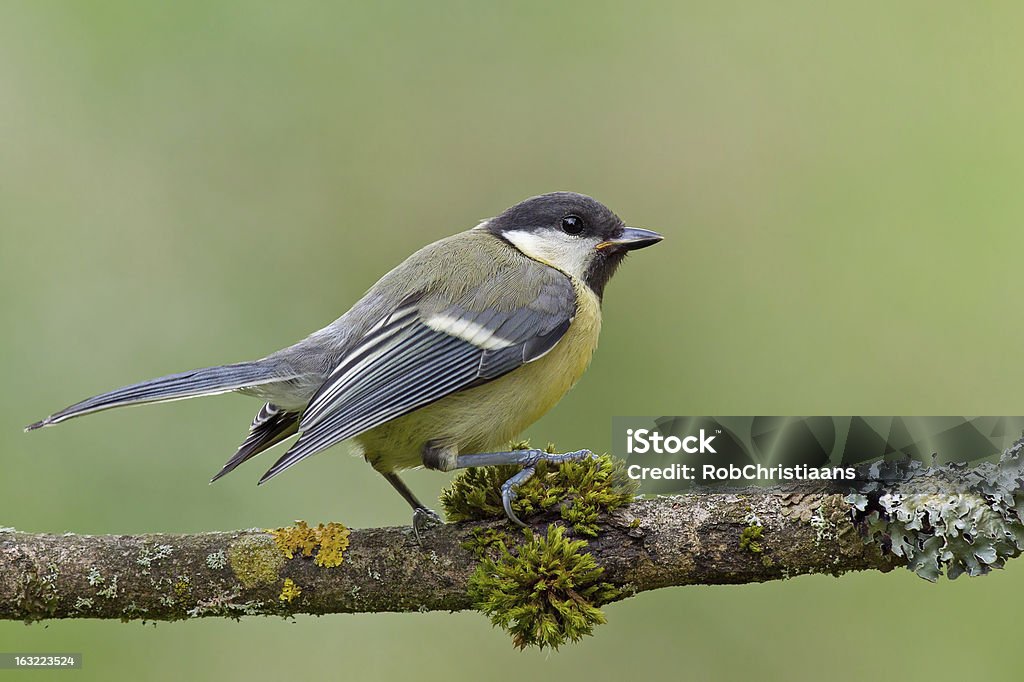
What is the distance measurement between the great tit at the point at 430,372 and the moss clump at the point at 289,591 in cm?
27

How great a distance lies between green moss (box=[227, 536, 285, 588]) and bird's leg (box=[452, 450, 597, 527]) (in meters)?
0.56

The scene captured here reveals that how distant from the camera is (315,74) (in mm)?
5195

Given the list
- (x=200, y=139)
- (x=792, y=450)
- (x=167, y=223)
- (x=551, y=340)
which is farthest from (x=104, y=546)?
(x=200, y=139)

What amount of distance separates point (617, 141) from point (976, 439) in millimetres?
3034

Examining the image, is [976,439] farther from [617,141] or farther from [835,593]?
[617,141]

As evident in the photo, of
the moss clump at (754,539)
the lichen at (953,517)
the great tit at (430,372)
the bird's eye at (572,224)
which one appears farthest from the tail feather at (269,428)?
the lichen at (953,517)

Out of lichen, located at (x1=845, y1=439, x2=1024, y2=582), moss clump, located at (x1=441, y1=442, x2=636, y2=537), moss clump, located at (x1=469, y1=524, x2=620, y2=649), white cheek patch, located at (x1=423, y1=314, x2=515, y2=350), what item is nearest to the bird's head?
white cheek patch, located at (x1=423, y1=314, x2=515, y2=350)

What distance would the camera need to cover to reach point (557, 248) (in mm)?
Result: 3307

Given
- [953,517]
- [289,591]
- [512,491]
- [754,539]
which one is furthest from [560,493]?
[953,517]

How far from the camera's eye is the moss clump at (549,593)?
229cm

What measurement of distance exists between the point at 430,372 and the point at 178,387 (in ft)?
2.30

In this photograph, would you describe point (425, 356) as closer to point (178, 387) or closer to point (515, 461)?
point (515, 461)

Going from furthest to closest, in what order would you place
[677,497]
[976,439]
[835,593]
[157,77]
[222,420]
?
[157,77] < [222,420] < [835,593] < [677,497] < [976,439]

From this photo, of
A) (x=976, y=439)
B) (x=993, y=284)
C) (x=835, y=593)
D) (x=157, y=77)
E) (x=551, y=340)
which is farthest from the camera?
(x=157, y=77)
